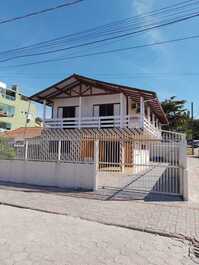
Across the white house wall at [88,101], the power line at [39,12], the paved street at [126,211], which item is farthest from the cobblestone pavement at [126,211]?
the white house wall at [88,101]

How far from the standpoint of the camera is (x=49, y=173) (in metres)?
10.9

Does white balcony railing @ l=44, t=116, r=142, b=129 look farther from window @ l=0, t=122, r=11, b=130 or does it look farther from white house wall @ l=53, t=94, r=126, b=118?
window @ l=0, t=122, r=11, b=130

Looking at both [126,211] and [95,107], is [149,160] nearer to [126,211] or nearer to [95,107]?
[126,211]

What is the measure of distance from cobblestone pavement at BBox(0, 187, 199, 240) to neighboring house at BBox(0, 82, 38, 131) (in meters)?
36.4

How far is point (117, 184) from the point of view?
10.9 m

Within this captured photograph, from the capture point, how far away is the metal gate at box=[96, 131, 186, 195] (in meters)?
8.77

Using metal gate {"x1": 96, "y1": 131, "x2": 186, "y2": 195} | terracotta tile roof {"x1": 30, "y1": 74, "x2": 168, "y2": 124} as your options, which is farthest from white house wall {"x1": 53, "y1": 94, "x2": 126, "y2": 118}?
metal gate {"x1": 96, "y1": 131, "x2": 186, "y2": 195}

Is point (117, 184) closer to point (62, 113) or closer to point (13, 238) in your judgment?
point (13, 238)

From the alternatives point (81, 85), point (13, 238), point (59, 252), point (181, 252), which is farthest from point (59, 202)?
point (81, 85)

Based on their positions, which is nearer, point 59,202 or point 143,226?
point 143,226

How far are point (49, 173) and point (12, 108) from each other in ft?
127

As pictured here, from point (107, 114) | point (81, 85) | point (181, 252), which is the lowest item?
point (181, 252)

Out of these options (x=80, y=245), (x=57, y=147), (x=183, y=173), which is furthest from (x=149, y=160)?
(x=80, y=245)

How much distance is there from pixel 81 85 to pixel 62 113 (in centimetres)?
315
